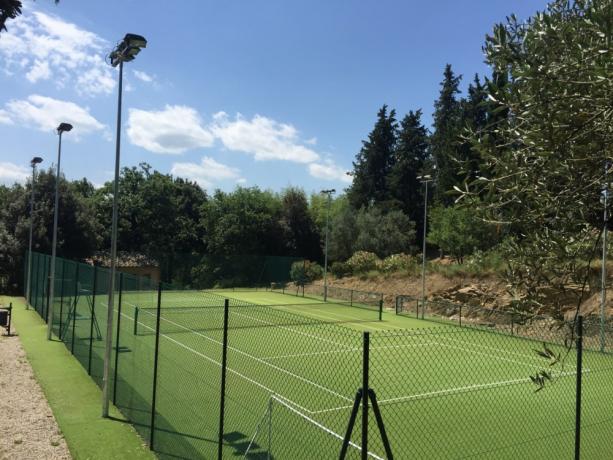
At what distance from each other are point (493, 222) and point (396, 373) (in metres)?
13.3

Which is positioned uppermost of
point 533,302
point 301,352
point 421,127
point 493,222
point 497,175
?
point 421,127

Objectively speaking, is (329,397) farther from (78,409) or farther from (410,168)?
(410,168)

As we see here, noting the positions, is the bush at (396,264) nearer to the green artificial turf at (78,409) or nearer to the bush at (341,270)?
the bush at (341,270)

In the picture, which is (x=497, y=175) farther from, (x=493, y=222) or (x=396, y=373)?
(x=396, y=373)

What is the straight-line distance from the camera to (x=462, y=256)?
4606 cm

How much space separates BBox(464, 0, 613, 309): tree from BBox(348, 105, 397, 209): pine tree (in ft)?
209

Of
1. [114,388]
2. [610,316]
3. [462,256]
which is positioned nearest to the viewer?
[114,388]

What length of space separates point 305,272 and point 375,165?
79.1 feet

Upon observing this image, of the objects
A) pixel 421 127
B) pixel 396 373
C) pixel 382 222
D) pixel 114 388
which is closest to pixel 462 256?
pixel 382 222

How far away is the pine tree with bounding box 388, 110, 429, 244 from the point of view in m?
63.5

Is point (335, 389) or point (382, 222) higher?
point (382, 222)

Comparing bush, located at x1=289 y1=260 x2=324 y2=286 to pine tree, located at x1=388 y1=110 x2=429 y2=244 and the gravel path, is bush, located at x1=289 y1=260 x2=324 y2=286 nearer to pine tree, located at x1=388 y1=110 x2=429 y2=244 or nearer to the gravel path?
pine tree, located at x1=388 y1=110 x2=429 y2=244

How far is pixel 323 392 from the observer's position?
13.2 m

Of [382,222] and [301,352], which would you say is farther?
[382,222]
